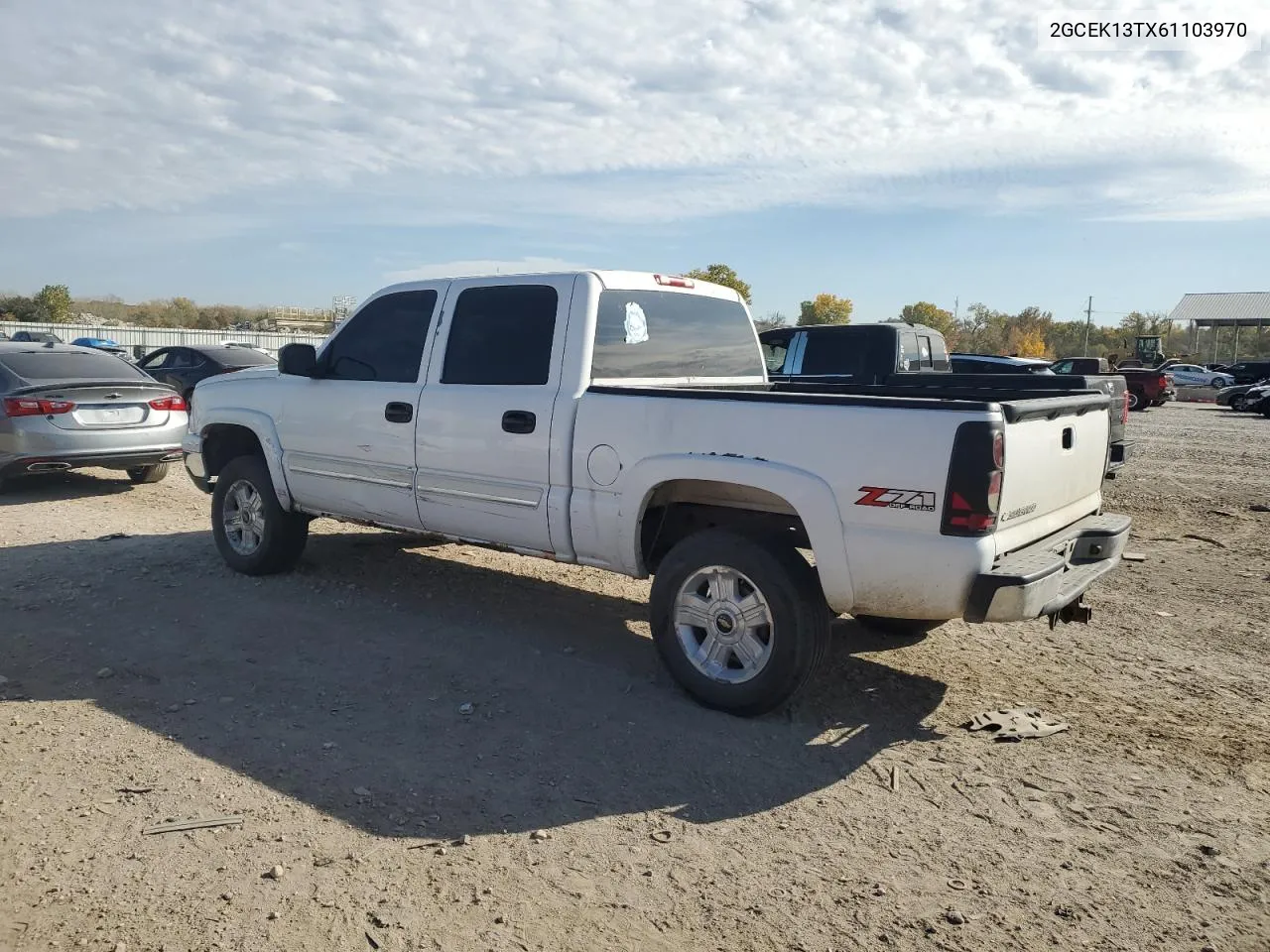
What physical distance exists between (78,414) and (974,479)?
30.3 feet

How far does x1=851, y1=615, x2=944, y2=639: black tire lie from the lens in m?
5.85

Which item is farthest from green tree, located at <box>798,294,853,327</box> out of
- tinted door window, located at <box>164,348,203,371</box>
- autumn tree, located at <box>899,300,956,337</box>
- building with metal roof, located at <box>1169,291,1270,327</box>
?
tinted door window, located at <box>164,348,203,371</box>

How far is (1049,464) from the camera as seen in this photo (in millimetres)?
4457

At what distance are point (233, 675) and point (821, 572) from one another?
3.02 metres

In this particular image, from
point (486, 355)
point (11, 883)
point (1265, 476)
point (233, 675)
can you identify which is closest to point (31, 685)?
point (233, 675)

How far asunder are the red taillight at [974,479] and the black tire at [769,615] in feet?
2.51

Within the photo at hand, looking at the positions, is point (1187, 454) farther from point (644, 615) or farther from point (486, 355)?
point (486, 355)

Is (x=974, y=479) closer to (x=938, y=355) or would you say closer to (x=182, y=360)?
(x=938, y=355)

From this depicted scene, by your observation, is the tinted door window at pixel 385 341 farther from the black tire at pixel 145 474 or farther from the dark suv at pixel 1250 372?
the dark suv at pixel 1250 372

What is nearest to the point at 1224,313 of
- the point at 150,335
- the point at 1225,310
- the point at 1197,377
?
the point at 1225,310

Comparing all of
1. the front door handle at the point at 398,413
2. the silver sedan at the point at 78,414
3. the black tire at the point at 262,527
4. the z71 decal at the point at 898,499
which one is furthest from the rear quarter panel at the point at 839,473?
the silver sedan at the point at 78,414

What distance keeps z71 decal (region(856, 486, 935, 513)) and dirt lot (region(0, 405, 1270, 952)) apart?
43.5 inches

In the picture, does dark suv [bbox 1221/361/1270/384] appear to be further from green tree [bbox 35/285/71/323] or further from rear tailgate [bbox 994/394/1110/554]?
green tree [bbox 35/285/71/323]

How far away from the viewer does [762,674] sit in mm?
4504
